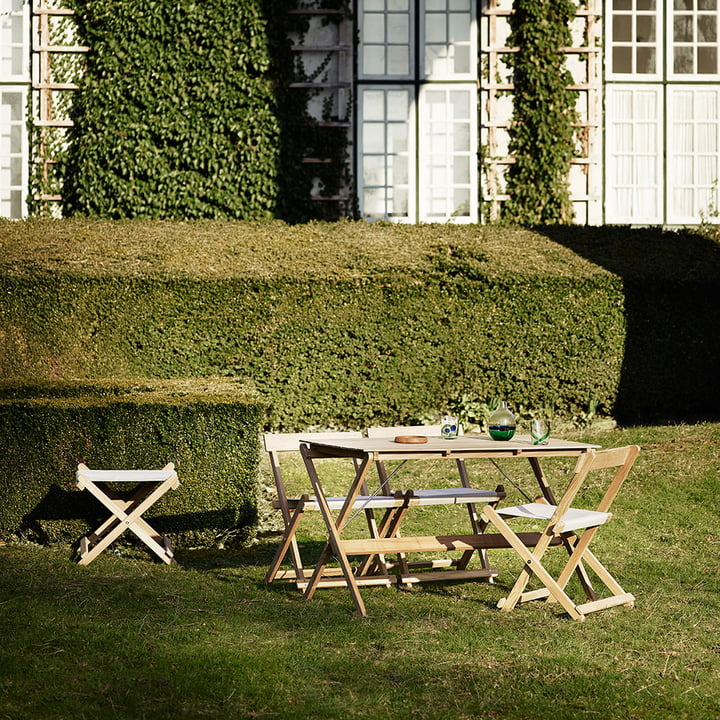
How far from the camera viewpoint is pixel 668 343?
11047 mm

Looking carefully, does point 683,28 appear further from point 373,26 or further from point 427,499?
point 427,499

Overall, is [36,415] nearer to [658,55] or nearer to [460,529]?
[460,529]

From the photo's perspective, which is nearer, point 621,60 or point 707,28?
point 621,60

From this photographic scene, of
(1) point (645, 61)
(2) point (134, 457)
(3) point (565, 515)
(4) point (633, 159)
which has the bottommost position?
(3) point (565, 515)

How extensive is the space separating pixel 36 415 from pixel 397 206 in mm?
8301

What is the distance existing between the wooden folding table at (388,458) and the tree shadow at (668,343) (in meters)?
5.73

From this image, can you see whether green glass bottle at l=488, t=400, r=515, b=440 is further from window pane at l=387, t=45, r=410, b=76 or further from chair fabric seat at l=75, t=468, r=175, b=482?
window pane at l=387, t=45, r=410, b=76

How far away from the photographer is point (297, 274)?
10.5 metres

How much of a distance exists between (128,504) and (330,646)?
7.79 feet

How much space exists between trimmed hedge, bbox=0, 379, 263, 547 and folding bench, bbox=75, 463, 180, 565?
0.67 feet

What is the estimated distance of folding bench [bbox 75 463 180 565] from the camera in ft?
20.4

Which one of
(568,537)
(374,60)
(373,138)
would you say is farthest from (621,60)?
(568,537)

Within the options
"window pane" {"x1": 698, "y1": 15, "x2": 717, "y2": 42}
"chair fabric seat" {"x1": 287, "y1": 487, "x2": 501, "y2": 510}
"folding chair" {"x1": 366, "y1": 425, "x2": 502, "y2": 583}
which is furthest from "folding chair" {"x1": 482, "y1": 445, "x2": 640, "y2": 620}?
"window pane" {"x1": 698, "y1": 15, "x2": 717, "y2": 42}

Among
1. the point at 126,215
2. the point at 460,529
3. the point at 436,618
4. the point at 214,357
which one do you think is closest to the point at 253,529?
the point at 460,529
